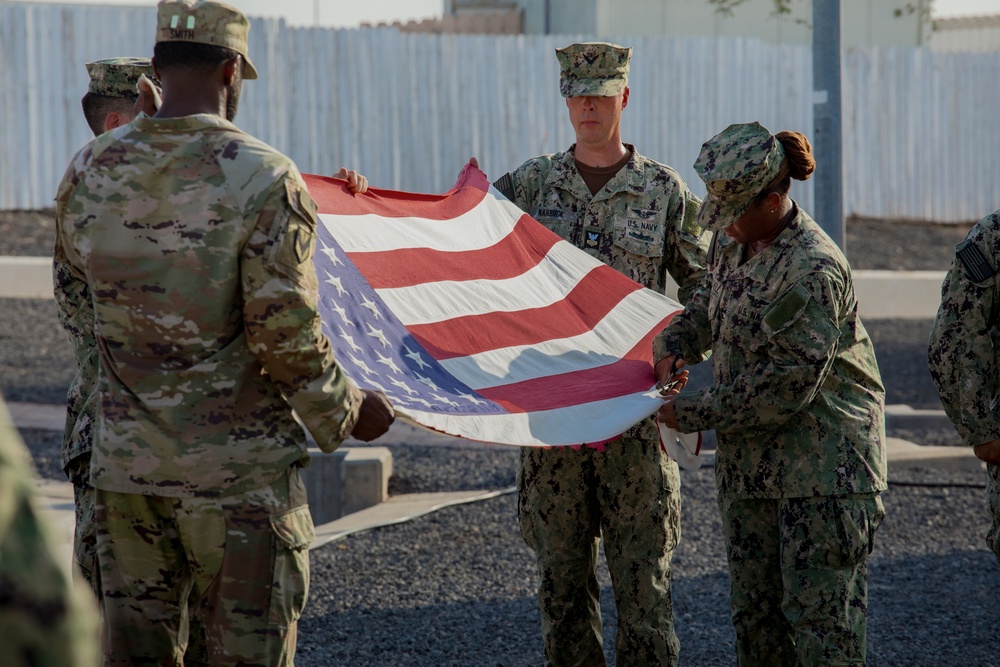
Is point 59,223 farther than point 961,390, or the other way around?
point 961,390

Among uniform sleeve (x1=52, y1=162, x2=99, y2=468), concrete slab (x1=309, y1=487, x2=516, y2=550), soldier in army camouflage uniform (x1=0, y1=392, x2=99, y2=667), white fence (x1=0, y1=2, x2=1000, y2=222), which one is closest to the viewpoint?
soldier in army camouflage uniform (x1=0, y1=392, x2=99, y2=667)

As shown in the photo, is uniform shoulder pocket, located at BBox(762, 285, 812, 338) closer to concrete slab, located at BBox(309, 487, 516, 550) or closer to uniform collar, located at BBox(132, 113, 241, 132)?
uniform collar, located at BBox(132, 113, 241, 132)

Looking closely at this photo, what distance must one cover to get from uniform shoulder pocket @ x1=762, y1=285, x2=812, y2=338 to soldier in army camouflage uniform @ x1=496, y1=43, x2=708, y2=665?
648 mm

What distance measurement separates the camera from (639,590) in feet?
13.6

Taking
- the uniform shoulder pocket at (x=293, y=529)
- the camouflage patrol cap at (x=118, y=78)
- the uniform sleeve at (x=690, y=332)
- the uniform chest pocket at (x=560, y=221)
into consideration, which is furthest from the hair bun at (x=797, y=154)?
the camouflage patrol cap at (x=118, y=78)

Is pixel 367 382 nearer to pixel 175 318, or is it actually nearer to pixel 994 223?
pixel 175 318

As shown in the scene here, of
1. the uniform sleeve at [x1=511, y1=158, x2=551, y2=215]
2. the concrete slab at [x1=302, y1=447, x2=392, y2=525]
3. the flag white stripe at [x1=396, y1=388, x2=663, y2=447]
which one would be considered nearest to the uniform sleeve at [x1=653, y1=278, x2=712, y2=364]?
the flag white stripe at [x1=396, y1=388, x2=663, y2=447]

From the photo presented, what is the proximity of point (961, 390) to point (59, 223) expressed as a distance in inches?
113

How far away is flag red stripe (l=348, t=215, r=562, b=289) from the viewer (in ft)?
13.4

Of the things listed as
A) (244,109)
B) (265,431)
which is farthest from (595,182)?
(244,109)

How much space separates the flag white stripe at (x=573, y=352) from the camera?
401 centimetres

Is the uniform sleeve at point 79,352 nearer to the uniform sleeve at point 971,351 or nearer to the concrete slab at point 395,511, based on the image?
the uniform sleeve at point 971,351

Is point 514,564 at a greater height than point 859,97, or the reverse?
point 859,97

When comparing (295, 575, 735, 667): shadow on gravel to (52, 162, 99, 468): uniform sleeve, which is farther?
(295, 575, 735, 667): shadow on gravel
